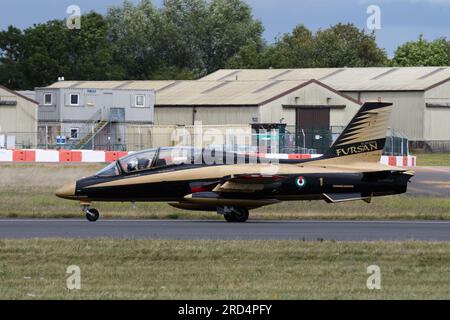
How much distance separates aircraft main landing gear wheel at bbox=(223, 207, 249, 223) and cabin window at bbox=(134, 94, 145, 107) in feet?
168

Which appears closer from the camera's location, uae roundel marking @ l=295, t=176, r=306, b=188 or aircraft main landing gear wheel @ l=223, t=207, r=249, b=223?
uae roundel marking @ l=295, t=176, r=306, b=188

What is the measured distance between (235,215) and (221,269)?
999 cm

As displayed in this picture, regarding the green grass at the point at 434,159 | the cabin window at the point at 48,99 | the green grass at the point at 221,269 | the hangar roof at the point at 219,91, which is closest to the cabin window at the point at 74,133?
the cabin window at the point at 48,99

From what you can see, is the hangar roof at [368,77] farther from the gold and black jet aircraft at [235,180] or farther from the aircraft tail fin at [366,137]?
the gold and black jet aircraft at [235,180]

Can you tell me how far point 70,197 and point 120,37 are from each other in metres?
115

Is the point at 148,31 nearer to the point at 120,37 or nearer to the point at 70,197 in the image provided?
the point at 120,37

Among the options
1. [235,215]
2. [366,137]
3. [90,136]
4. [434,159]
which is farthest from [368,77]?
[235,215]

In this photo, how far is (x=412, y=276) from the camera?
16844 mm

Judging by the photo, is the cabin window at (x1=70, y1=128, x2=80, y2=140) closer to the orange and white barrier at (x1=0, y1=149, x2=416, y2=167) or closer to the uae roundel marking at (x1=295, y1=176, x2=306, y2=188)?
the orange and white barrier at (x1=0, y1=149, x2=416, y2=167)

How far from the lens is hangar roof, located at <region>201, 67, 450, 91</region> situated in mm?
86938

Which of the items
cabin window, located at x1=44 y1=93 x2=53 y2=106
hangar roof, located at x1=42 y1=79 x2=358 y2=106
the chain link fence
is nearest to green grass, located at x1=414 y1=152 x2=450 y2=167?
the chain link fence

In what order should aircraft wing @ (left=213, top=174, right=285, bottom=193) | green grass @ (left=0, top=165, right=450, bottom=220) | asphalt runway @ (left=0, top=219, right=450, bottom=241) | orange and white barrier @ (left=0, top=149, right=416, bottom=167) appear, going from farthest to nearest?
orange and white barrier @ (left=0, top=149, right=416, bottom=167) → green grass @ (left=0, top=165, right=450, bottom=220) → aircraft wing @ (left=213, top=174, right=285, bottom=193) → asphalt runway @ (left=0, top=219, right=450, bottom=241)

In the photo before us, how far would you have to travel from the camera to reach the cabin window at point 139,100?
7798 cm

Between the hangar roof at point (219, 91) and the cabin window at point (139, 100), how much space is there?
13.3 feet
